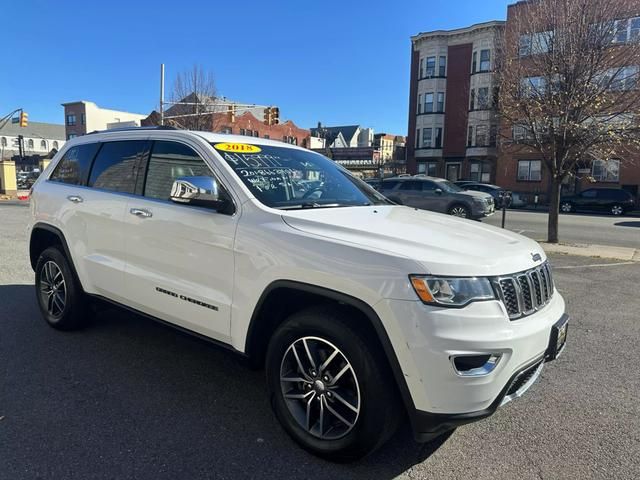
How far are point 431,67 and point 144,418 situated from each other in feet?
145

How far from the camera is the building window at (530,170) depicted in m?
35.1

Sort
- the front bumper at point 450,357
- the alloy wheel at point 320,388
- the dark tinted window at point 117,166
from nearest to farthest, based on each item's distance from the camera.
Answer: the front bumper at point 450,357 < the alloy wheel at point 320,388 < the dark tinted window at point 117,166

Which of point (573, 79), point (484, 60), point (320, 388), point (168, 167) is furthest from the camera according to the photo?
point (484, 60)

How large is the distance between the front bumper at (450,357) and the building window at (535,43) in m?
10.5

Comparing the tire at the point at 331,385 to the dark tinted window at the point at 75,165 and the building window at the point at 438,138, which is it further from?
the building window at the point at 438,138

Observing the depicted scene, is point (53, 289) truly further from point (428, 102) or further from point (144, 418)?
point (428, 102)

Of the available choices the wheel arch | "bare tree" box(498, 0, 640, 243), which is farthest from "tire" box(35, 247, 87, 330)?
"bare tree" box(498, 0, 640, 243)

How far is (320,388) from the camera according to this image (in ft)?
8.77

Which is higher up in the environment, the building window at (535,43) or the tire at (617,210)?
the building window at (535,43)

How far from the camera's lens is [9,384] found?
348cm

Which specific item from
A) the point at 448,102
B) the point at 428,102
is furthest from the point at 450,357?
the point at 428,102

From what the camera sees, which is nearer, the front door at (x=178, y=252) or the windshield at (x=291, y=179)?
Result: the front door at (x=178, y=252)

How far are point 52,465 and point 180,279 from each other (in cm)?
128

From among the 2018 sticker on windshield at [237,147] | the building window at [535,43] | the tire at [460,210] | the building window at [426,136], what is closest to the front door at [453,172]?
the building window at [426,136]
